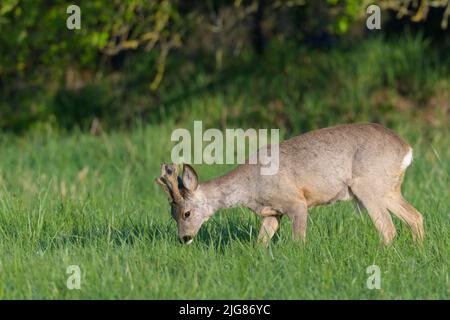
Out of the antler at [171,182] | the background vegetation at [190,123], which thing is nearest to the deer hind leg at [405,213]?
the background vegetation at [190,123]

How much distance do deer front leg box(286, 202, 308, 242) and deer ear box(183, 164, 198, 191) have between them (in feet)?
2.39

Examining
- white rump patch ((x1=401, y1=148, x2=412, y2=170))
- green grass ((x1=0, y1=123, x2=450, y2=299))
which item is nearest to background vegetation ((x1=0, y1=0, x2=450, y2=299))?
green grass ((x1=0, y1=123, x2=450, y2=299))

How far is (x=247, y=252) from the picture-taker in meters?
6.77

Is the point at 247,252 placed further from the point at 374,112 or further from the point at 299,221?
the point at 374,112

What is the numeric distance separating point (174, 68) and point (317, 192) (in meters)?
8.91

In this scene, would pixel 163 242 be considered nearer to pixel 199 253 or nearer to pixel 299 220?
pixel 199 253

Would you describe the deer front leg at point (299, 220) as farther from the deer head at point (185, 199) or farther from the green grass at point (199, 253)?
the deer head at point (185, 199)

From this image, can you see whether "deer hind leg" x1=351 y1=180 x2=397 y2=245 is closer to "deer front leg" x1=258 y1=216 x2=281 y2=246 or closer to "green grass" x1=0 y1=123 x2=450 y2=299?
"green grass" x1=0 y1=123 x2=450 y2=299

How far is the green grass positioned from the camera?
609 centimetres

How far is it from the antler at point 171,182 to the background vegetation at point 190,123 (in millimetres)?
350

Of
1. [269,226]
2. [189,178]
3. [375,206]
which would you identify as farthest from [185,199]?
[375,206]

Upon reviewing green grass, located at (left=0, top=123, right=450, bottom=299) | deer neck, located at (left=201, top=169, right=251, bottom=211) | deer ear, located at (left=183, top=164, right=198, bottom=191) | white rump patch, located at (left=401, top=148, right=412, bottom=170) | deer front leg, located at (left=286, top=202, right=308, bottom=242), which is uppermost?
white rump patch, located at (left=401, top=148, right=412, bottom=170)
